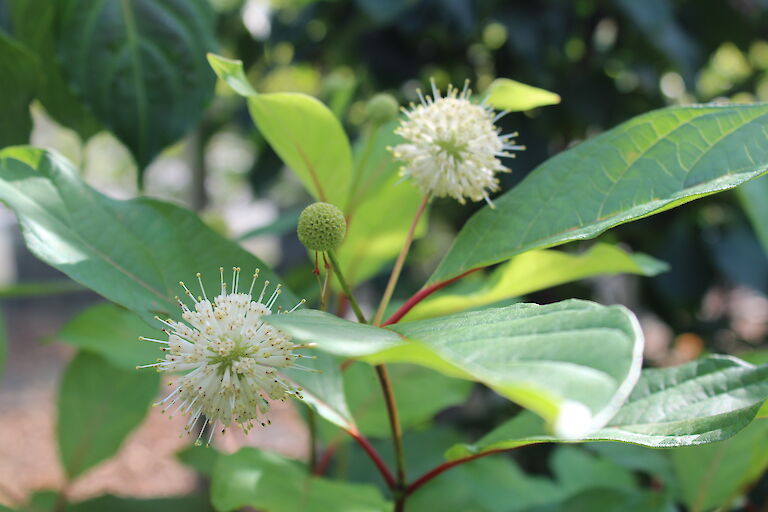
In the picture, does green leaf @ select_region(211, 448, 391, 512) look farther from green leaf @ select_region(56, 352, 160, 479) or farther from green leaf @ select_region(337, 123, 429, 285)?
green leaf @ select_region(56, 352, 160, 479)

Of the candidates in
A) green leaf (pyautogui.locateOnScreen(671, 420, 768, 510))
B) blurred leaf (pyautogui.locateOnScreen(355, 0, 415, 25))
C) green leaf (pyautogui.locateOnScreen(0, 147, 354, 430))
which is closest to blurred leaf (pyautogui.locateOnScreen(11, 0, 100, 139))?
green leaf (pyautogui.locateOnScreen(0, 147, 354, 430))

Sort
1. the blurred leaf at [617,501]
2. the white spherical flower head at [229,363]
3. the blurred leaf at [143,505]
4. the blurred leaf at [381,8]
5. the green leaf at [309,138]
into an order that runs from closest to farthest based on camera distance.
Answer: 1. the white spherical flower head at [229,363]
2. the green leaf at [309,138]
3. the blurred leaf at [617,501]
4. the blurred leaf at [143,505]
5. the blurred leaf at [381,8]

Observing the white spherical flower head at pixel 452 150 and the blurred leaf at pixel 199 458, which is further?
the blurred leaf at pixel 199 458

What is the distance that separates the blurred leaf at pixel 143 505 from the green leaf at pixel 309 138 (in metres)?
0.60

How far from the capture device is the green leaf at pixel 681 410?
557 millimetres

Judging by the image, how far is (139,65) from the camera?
84 centimetres

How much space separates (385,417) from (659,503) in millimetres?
392

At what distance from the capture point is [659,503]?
2.92ft

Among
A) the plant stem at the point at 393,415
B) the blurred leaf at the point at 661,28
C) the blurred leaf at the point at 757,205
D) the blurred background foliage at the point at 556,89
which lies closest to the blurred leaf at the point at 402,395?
the blurred background foliage at the point at 556,89

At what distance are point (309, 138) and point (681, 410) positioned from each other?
47 centimetres

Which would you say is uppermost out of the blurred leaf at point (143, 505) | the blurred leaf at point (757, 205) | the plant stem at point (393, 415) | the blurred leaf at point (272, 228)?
the blurred leaf at point (757, 205)

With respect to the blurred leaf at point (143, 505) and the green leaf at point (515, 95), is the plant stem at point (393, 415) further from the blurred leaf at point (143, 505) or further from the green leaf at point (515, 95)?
the blurred leaf at point (143, 505)

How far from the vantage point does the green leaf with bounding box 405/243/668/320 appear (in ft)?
2.40

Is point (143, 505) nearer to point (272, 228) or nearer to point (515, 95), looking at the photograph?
point (272, 228)
